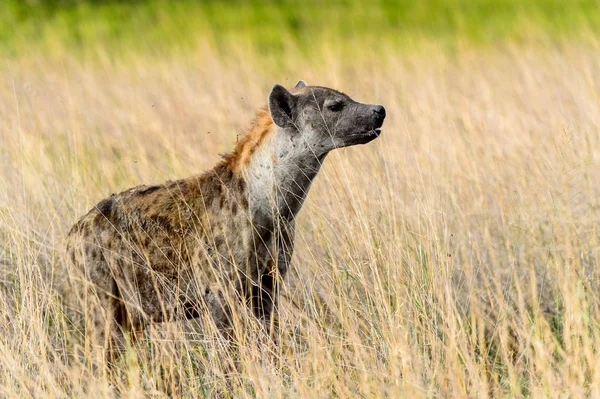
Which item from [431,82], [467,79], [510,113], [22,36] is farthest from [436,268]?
[22,36]

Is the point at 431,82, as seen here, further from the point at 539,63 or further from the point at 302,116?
the point at 302,116

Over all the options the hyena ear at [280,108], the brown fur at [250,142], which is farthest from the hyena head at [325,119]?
the brown fur at [250,142]

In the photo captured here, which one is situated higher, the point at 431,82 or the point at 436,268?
the point at 431,82

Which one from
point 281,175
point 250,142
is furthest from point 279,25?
point 281,175

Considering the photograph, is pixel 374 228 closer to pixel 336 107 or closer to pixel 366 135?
pixel 366 135

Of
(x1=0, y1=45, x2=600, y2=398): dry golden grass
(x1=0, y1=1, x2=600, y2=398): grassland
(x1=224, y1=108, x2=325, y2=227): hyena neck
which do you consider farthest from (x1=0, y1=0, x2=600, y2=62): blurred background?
(x1=224, y1=108, x2=325, y2=227): hyena neck

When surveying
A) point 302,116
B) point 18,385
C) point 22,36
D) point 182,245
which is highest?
point 22,36

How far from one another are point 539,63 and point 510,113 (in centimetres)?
307

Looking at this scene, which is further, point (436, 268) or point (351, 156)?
point (351, 156)

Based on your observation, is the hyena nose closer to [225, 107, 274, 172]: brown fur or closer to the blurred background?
[225, 107, 274, 172]: brown fur

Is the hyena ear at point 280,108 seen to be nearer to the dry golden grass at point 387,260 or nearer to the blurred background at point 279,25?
the dry golden grass at point 387,260

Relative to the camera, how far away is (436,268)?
183 inches

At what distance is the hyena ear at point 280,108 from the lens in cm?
476

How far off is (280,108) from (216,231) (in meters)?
0.68
